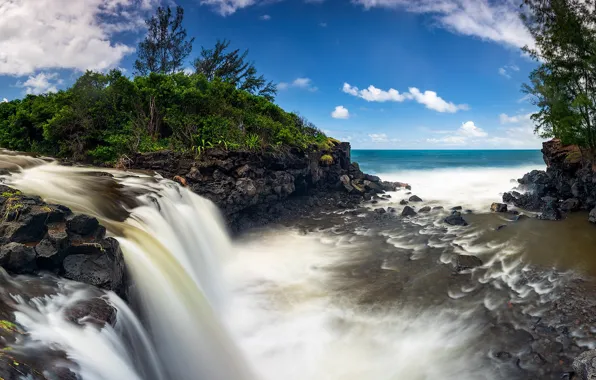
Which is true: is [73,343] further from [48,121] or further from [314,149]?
[314,149]

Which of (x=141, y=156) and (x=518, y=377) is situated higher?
(x=141, y=156)

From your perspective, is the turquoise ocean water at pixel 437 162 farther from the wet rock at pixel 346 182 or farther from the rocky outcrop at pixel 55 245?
the rocky outcrop at pixel 55 245

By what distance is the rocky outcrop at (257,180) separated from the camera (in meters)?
14.9

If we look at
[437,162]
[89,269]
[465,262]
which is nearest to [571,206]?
[465,262]

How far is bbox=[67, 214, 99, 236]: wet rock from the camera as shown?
5.65 m

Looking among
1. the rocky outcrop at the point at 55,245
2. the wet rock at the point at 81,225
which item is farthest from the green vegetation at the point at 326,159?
the wet rock at the point at 81,225

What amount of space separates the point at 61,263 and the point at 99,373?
219 centimetres

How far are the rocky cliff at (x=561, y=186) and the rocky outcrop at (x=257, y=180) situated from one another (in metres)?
9.70

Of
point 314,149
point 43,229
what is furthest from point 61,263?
point 314,149

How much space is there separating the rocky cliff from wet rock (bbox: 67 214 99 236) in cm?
1789

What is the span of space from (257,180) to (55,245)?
1167 cm

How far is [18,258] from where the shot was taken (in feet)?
15.3

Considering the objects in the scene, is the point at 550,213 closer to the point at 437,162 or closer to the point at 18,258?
the point at 18,258

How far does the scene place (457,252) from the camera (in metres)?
12.3
